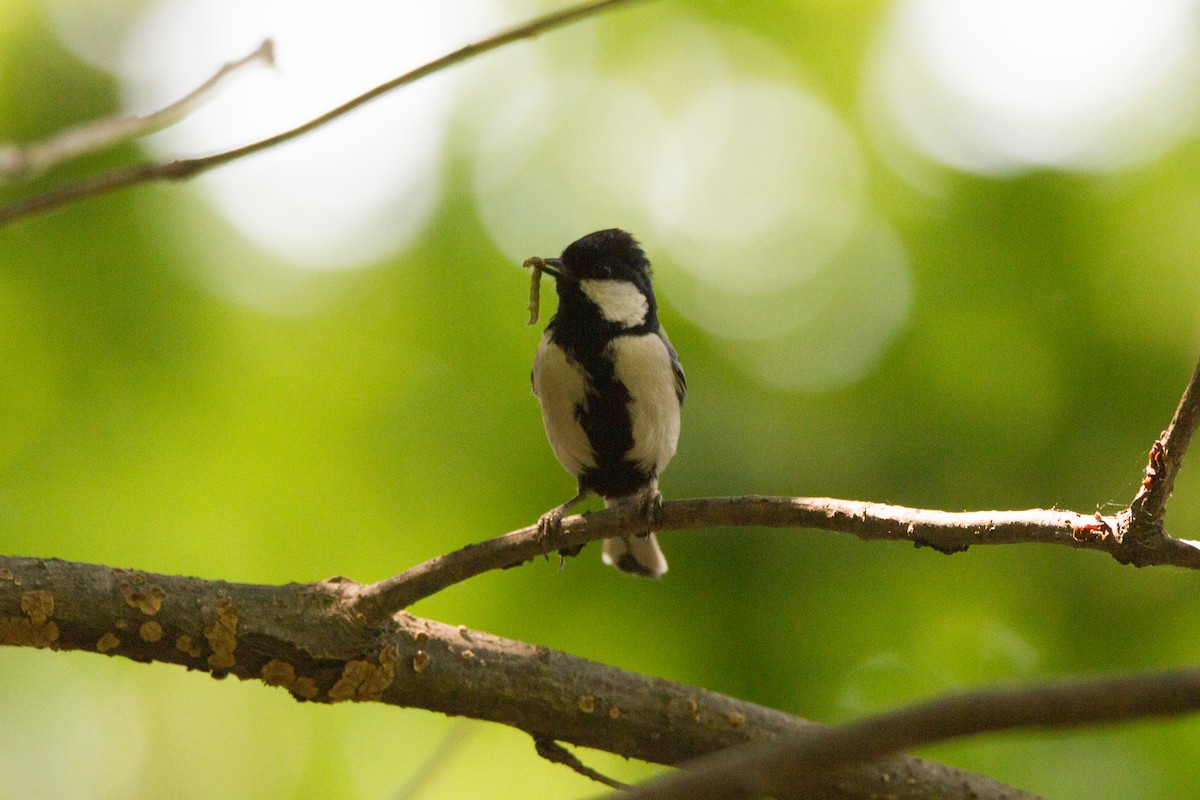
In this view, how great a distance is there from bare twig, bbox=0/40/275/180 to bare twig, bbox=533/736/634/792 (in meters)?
1.74

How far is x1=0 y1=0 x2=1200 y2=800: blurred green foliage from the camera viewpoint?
4.84 meters

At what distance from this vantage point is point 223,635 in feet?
7.79

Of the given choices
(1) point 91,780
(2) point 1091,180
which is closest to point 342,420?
(1) point 91,780

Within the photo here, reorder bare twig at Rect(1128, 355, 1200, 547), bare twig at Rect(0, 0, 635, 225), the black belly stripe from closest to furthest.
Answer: bare twig at Rect(0, 0, 635, 225) → bare twig at Rect(1128, 355, 1200, 547) → the black belly stripe

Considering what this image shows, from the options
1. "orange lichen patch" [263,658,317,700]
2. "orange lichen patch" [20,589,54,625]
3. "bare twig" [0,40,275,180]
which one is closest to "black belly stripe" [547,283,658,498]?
"orange lichen patch" [263,658,317,700]

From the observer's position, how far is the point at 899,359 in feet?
17.9

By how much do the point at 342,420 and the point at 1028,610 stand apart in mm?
3630

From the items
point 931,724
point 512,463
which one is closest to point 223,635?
point 931,724

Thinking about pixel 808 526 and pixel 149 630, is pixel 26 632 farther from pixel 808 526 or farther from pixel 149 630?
pixel 808 526

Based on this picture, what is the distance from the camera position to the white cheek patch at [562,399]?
3646 millimetres

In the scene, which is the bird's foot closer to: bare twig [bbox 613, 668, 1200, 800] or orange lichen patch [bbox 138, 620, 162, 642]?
orange lichen patch [bbox 138, 620, 162, 642]

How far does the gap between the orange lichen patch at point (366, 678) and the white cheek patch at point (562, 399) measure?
1316mm

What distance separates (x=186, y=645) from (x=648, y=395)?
1.82 meters

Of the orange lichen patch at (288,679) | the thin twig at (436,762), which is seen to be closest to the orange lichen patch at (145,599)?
the orange lichen patch at (288,679)
